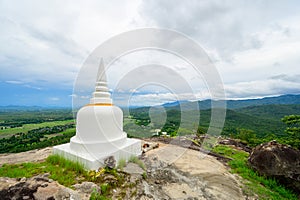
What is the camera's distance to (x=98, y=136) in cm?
709

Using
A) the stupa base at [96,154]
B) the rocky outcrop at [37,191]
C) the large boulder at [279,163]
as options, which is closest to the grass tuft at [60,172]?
the stupa base at [96,154]

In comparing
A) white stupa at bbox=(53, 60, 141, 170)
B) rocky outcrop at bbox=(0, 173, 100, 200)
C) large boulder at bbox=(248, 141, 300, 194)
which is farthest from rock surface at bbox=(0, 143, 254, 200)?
large boulder at bbox=(248, 141, 300, 194)

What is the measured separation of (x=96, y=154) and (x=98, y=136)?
2.57 ft

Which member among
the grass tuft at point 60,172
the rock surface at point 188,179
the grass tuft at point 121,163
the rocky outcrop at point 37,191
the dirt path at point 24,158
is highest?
the rocky outcrop at point 37,191

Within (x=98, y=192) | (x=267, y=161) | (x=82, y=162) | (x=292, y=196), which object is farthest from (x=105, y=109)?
(x=292, y=196)

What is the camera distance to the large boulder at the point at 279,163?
6203 millimetres

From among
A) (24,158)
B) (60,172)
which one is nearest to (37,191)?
(60,172)

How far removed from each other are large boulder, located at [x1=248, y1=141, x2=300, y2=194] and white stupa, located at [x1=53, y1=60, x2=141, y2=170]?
5.89 m

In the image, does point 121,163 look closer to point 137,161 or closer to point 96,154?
point 137,161

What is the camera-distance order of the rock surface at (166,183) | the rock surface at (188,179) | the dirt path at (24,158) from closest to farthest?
the rock surface at (166,183) < the rock surface at (188,179) < the dirt path at (24,158)

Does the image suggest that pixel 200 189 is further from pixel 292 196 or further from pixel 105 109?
pixel 105 109

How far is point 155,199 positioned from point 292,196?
5246mm

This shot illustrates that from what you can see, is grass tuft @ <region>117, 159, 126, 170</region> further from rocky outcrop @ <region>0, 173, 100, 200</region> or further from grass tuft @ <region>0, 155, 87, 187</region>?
rocky outcrop @ <region>0, 173, 100, 200</region>

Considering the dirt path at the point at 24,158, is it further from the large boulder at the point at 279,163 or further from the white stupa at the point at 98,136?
the large boulder at the point at 279,163
